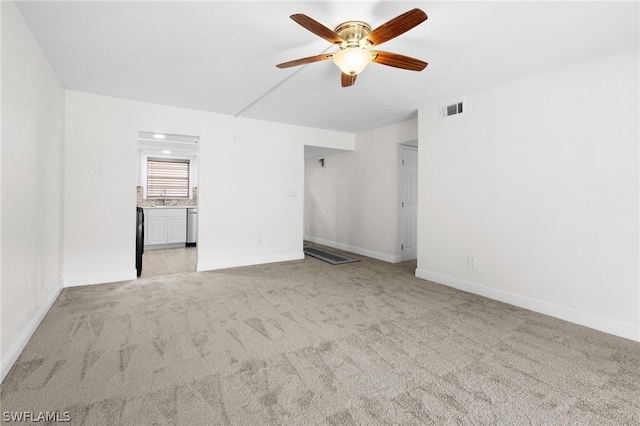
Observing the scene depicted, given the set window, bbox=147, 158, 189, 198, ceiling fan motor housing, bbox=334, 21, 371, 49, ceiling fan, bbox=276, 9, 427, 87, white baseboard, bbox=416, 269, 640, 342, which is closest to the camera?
ceiling fan, bbox=276, 9, 427, 87

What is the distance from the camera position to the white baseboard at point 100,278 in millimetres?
3781

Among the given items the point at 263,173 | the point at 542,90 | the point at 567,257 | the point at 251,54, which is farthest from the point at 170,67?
the point at 567,257

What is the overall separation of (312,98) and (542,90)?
8.10ft

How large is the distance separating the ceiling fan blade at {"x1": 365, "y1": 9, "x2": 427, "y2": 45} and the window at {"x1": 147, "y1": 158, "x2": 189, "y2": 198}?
274 inches

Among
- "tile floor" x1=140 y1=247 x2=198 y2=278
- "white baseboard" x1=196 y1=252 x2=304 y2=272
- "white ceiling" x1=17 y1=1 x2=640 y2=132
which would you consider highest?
"white ceiling" x1=17 y1=1 x2=640 y2=132

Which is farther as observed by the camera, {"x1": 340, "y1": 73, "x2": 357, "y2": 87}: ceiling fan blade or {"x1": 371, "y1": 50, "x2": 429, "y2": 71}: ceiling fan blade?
{"x1": 340, "y1": 73, "x2": 357, "y2": 87}: ceiling fan blade

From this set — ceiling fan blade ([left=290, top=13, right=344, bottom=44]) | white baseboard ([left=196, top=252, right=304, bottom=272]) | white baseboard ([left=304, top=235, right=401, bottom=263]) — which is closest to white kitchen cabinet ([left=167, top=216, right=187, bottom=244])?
white baseboard ([left=196, top=252, right=304, bottom=272])

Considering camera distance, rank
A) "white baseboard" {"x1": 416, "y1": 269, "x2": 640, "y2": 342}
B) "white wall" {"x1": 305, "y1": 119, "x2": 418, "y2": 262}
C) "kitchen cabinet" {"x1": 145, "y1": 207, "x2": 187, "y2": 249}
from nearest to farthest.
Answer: "white baseboard" {"x1": 416, "y1": 269, "x2": 640, "y2": 342}, "white wall" {"x1": 305, "y1": 119, "x2": 418, "y2": 262}, "kitchen cabinet" {"x1": 145, "y1": 207, "x2": 187, "y2": 249}

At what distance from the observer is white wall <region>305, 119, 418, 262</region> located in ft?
17.5

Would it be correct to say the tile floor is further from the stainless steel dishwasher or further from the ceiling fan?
the ceiling fan

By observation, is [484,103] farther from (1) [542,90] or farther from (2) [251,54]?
(2) [251,54]

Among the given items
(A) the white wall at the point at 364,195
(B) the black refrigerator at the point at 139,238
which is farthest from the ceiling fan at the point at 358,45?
(B) the black refrigerator at the point at 139,238

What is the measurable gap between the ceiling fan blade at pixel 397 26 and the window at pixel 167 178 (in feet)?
22.8

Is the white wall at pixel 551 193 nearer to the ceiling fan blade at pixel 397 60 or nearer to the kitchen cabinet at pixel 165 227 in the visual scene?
the ceiling fan blade at pixel 397 60
